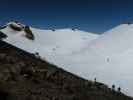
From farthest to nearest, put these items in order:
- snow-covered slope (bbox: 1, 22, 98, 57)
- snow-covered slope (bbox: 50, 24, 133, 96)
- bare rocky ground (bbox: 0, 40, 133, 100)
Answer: snow-covered slope (bbox: 1, 22, 98, 57)
snow-covered slope (bbox: 50, 24, 133, 96)
bare rocky ground (bbox: 0, 40, 133, 100)

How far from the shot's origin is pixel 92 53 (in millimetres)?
61969

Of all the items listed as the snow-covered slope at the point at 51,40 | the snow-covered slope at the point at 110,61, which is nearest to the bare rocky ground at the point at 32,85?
the snow-covered slope at the point at 110,61

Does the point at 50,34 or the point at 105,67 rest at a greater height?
the point at 50,34

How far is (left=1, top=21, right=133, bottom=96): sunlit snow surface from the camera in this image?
127 ft

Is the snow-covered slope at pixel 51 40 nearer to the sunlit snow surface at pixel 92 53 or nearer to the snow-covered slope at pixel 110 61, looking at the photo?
the sunlit snow surface at pixel 92 53

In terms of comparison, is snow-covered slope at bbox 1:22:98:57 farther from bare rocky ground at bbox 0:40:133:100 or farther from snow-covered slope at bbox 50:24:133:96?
bare rocky ground at bbox 0:40:133:100

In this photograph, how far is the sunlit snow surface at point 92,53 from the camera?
38719mm

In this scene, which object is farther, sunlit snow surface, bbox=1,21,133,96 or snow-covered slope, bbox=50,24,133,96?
sunlit snow surface, bbox=1,21,133,96

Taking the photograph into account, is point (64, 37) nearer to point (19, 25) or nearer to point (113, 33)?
point (19, 25)

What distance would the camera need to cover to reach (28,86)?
1017 cm

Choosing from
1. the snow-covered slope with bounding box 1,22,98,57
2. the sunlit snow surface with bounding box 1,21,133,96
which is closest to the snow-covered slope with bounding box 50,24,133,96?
the sunlit snow surface with bounding box 1,21,133,96

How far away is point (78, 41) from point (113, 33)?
62.3ft

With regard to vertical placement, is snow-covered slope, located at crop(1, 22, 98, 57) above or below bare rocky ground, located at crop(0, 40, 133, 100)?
above

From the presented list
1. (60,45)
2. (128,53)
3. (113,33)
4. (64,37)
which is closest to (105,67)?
(128,53)
